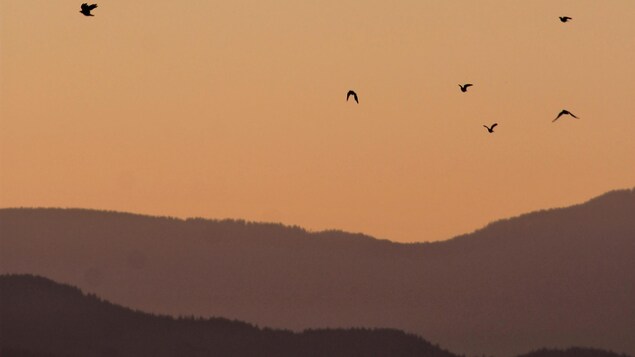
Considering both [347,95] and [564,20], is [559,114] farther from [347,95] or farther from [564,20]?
[347,95]

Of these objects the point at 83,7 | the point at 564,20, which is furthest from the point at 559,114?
the point at 83,7

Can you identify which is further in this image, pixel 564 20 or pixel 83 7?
pixel 564 20

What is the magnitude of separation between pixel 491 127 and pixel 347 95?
2115cm

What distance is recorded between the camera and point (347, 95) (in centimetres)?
9581

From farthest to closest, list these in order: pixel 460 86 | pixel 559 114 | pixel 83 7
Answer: pixel 460 86, pixel 559 114, pixel 83 7

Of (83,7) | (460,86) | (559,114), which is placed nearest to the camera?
(83,7)

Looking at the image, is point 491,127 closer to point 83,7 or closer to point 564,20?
point 564,20

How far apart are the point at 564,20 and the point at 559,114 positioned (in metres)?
7.35

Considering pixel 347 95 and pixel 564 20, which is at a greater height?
pixel 564 20

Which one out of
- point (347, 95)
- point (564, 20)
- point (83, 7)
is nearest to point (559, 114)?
point (564, 20)

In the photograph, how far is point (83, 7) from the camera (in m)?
91.3

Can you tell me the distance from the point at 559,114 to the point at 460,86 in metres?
11.2

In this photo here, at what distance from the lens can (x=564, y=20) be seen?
10356cm

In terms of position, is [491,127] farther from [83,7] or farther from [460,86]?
[83,7]
